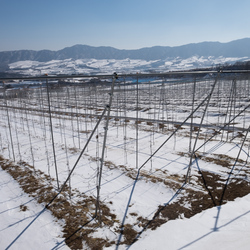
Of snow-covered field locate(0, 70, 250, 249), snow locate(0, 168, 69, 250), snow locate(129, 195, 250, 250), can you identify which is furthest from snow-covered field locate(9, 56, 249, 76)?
snow locate(129, 195, 250, 250)

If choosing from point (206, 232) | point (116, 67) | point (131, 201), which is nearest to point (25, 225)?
point (131, 201)

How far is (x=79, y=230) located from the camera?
316cm

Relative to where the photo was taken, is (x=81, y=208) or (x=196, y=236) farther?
(x=81, y=208)

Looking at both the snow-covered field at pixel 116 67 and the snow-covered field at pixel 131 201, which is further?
the snow-covered field at pixel 116 67

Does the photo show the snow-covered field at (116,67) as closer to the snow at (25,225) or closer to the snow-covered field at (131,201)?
the snow-covered field at (131,201)

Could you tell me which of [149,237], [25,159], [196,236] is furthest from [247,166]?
[25,159]

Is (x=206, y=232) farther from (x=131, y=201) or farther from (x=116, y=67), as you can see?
(x=116, y=67)

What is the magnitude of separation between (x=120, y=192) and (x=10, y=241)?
82.1 inches

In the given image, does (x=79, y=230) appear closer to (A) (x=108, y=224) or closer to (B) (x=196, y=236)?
(A) (x=108, y=224)

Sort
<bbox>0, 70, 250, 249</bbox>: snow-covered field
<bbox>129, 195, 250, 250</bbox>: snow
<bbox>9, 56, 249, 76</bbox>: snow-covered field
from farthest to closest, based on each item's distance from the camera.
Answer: <bbox>9, 56, 249, 76</bbox>: snow-covered field
<bbox>0, 70, 250, 249</bbox>: snow-covered field
<bbox>129, 195, 250, 250</bbox>: snow

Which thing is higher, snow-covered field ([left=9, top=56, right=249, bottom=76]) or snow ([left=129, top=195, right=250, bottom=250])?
snow-covered field ([left=9, top=56, right=249, bottom=76])

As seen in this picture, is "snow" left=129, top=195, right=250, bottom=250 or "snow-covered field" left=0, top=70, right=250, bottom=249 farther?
"snow-covered field" left=0, top=70, right=250, bottom=249

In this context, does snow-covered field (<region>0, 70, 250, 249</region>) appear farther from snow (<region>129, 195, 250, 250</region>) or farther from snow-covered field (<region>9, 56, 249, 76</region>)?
snow-covered field (<region>9, 56, 249, 76</region>)

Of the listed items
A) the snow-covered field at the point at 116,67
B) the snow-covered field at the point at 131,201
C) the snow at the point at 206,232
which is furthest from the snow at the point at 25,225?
the snow-covered field at the point at 116,67
